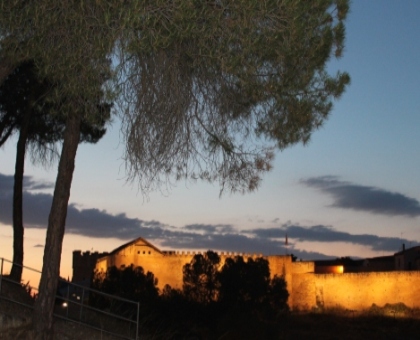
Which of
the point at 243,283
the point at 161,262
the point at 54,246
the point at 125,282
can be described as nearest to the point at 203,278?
the point at 243,283

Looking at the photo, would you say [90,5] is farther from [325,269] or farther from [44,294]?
[325,269]

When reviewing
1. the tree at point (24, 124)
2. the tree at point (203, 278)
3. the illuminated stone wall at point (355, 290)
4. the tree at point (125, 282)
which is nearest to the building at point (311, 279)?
the illuminated stone wall at point (355, 290)

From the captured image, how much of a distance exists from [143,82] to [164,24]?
1013 millimetres

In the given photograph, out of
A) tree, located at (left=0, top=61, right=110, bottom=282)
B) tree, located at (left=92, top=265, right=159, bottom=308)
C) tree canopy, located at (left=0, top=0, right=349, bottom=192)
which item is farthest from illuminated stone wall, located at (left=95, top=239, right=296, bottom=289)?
tree canopy, located at (left=0, top=0, right=349, bottom=192)

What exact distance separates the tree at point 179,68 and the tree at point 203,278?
72.6ft

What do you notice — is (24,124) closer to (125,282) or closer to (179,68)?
(179,68)

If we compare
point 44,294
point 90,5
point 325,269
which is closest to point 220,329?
point 44,294

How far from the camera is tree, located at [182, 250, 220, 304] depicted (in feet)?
104

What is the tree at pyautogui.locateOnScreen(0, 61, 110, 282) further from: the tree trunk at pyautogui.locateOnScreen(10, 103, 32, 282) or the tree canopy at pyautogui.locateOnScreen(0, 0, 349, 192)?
the tree canopy at pyautogui.locateOnScreen(0, 0, 349, 192)

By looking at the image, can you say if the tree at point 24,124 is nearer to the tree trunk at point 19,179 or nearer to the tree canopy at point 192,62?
the tree trunk at point 19,179

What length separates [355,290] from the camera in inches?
1678

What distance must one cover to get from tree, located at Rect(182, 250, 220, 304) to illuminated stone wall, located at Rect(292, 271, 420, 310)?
9.43 metres

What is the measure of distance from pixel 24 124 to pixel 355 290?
33.3m

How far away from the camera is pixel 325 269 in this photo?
57781 mm
